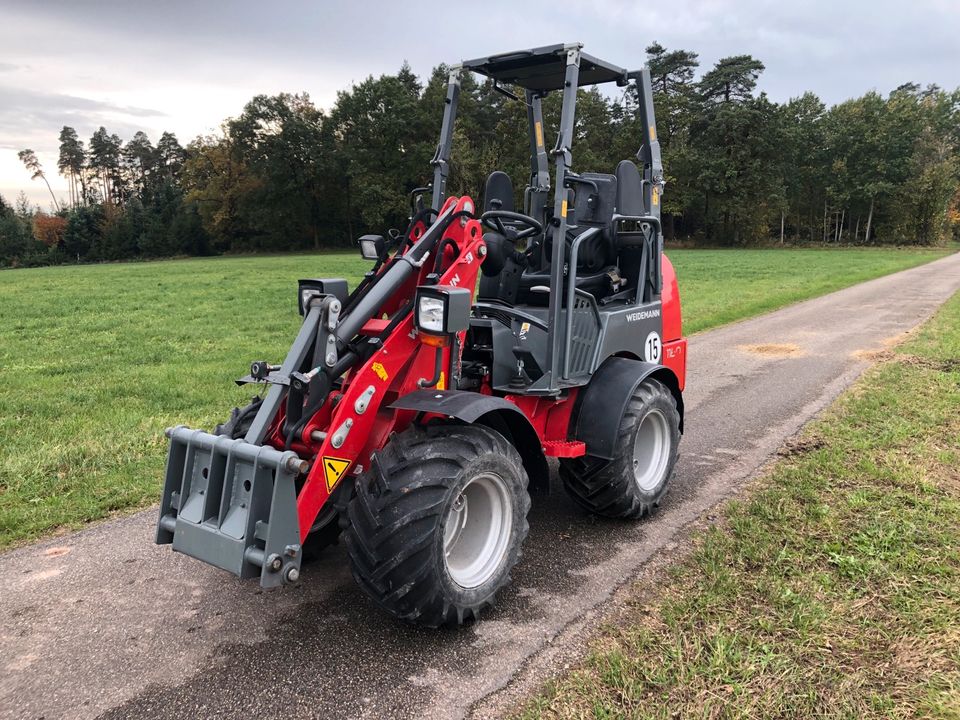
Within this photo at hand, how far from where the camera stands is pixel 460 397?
3529 mm

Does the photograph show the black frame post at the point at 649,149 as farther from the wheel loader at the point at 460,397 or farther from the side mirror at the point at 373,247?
the side mirror at the point at 373,247

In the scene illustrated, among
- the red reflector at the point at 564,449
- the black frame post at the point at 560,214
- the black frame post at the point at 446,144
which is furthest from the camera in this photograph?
the black frame post at the point at 446,144

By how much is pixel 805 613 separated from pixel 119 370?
934 cm

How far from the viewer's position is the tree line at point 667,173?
56.3m

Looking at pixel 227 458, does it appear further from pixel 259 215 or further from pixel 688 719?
pixel 259 215

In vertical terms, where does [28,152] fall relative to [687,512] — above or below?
above

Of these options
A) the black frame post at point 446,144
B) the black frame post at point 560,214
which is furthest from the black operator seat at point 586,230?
the black frame post at point 446,144

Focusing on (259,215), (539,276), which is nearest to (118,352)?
(539,276)

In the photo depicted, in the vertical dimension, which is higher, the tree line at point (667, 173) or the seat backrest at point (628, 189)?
the tree line at point (667, 173)

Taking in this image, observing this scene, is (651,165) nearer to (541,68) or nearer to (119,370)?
(541,68)

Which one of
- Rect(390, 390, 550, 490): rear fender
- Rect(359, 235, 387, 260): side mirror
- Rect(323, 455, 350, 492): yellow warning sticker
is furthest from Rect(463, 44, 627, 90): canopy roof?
Rect(323, 455, 350, 492): yellow warning sticker

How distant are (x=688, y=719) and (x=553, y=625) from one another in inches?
33.6

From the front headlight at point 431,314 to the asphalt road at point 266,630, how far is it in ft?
4.86

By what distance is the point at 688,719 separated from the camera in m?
2.75
